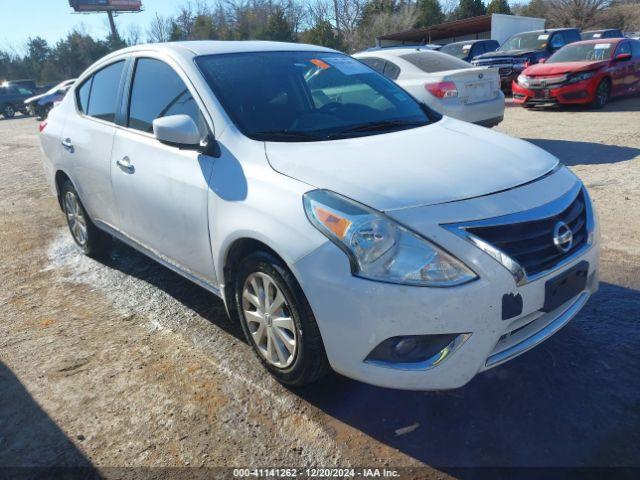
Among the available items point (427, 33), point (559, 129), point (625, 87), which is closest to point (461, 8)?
point (427, 33)

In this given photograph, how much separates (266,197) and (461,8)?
1763 inches

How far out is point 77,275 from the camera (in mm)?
4484

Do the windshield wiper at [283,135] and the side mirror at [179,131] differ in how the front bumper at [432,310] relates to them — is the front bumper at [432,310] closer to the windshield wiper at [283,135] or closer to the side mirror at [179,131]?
the windshield wiper at [283,135]

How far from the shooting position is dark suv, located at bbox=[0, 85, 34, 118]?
2858cm

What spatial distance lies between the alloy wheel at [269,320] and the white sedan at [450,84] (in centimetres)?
488

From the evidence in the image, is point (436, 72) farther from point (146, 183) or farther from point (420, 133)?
point (146, 183)

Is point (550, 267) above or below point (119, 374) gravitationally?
above

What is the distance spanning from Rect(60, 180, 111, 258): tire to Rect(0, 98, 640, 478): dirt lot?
25.5 inches

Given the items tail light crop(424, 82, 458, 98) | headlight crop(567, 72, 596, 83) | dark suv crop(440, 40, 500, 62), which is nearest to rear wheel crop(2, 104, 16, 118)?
dark suv crop(440, 40, 500, 62)

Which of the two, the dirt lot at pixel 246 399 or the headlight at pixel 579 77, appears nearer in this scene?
the dirt lot at pixel 246 399

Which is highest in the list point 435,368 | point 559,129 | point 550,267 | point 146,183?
point 146,183

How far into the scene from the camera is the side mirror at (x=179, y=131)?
2809mm

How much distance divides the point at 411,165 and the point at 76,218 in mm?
3441

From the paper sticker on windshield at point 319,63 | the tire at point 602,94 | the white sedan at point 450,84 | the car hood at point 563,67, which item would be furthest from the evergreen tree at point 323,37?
the paper sticker on windshield at point 319,63
